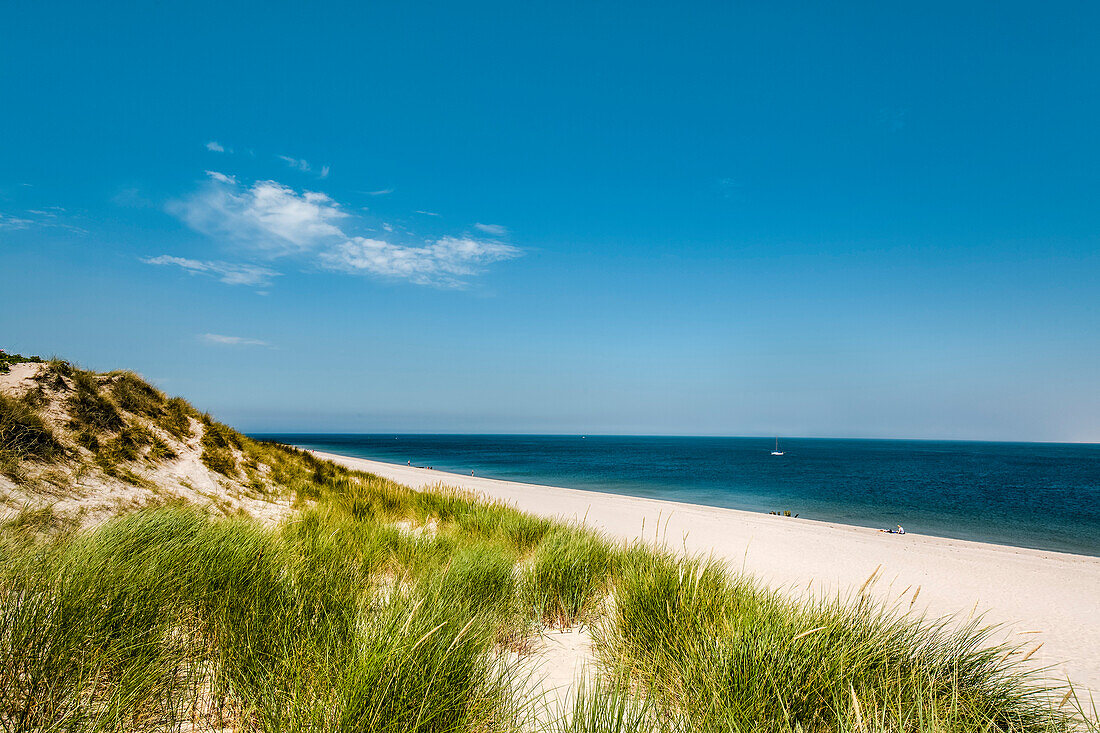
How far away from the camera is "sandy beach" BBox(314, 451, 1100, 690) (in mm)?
6723

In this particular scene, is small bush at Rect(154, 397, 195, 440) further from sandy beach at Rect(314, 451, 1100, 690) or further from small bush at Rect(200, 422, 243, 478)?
sandy beach at Rect(314, 451, 1100, 690)

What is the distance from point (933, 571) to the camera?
10727mm

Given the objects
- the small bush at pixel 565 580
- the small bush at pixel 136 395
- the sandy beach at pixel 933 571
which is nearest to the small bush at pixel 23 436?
the small bush at pixel 136 395

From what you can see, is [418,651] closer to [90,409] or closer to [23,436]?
[23,436]

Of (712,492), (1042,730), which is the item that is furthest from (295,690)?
(712,492)

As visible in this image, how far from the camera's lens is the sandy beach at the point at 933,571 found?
22.1ft

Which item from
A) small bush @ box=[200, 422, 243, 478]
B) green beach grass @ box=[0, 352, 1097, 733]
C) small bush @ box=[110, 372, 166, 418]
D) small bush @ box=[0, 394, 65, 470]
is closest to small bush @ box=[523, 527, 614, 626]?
green beach grass @ box=[0, 352, 1097, 733]

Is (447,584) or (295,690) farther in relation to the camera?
(447,584)

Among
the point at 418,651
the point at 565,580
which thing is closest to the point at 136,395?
the point at 565,580

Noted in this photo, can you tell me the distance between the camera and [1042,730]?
2.52m

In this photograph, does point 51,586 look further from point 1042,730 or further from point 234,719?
point 1042,730

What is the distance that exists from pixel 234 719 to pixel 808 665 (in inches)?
128

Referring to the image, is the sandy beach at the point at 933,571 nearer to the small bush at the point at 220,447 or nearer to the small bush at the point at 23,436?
the small bush at the point at 220,447

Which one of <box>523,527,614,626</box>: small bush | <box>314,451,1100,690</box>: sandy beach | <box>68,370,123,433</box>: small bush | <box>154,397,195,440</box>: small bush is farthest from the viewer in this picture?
<box>154,397,195,440</box>: small bush
